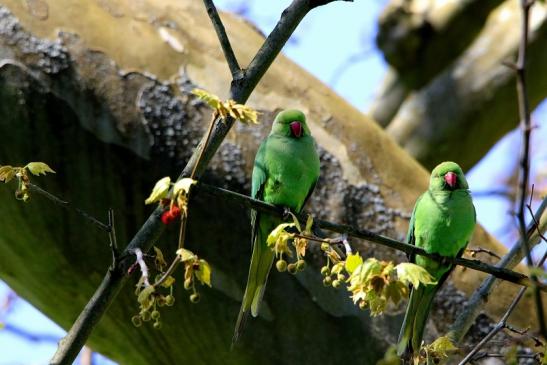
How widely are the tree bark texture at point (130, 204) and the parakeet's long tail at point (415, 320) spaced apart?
0.25m

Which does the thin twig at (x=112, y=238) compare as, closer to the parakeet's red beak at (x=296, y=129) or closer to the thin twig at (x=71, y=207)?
the thin twig at (x=71, y=207)

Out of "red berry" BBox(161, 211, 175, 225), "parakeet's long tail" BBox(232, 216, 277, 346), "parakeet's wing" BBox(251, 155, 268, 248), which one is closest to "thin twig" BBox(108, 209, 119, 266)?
"red berry" BBox(161, 211, 175, 225)

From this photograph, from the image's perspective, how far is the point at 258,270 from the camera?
2.62 m

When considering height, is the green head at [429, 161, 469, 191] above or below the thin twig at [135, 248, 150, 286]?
above

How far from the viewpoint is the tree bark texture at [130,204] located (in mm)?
2871

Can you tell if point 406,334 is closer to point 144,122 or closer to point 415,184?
point 415,184

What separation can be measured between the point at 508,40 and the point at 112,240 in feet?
12.4

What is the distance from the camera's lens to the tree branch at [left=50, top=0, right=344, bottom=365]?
179cm

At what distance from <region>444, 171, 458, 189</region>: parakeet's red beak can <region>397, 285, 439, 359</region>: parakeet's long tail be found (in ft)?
1.26

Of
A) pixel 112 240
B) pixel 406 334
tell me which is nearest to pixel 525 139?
pixel 112 240

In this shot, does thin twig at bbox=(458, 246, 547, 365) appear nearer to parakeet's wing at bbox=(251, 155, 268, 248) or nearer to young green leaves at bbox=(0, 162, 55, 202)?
parakeet's wing at bbox=(251, 155, 268, 248)

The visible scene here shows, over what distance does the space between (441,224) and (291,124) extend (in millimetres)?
662

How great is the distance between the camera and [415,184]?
345 centimetres

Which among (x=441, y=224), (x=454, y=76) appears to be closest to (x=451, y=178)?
(x=441, y=224)
